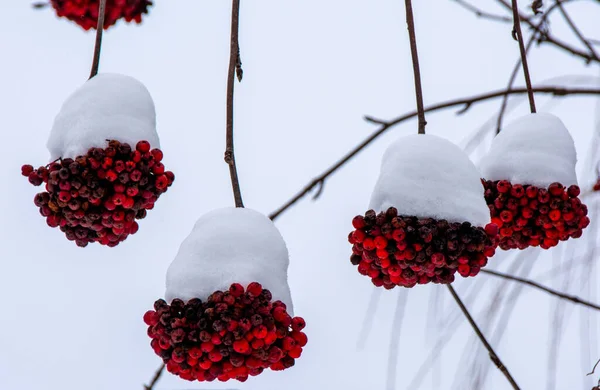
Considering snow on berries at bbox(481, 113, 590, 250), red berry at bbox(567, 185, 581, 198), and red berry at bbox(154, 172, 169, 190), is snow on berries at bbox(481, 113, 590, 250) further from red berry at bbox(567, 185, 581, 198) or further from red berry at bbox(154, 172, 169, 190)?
red berry at bbox(154, 172, 169, 190)

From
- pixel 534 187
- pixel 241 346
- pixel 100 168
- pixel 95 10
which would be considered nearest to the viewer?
pixel 241 346

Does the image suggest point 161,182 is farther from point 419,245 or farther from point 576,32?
point 576,32

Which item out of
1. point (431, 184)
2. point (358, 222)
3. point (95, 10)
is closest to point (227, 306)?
point (358, 222)

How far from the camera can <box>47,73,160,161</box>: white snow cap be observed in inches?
38.8

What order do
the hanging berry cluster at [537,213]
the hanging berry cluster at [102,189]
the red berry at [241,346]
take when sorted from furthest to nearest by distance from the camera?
the hanging berry cluster at [537,213] < the hanging berry cluster at [102,189] < the red berry at [241,346]

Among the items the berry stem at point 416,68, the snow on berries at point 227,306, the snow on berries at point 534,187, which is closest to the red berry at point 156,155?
the snow on berries at point 227,306

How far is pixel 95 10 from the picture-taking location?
143 cm

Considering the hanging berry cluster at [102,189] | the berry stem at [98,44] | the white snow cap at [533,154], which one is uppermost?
the white snow cap at [533,154]

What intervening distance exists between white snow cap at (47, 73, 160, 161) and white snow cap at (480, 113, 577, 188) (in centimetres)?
55

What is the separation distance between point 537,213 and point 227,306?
0.54m

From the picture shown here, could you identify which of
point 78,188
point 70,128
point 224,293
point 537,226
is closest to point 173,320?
point 224,293

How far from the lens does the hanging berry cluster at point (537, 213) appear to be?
1105 millimetres

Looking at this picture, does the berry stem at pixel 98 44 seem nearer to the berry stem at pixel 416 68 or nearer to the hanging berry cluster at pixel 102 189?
the hanging berry cluster at pixel 102 189

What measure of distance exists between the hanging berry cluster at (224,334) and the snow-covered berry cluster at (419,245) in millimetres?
147
